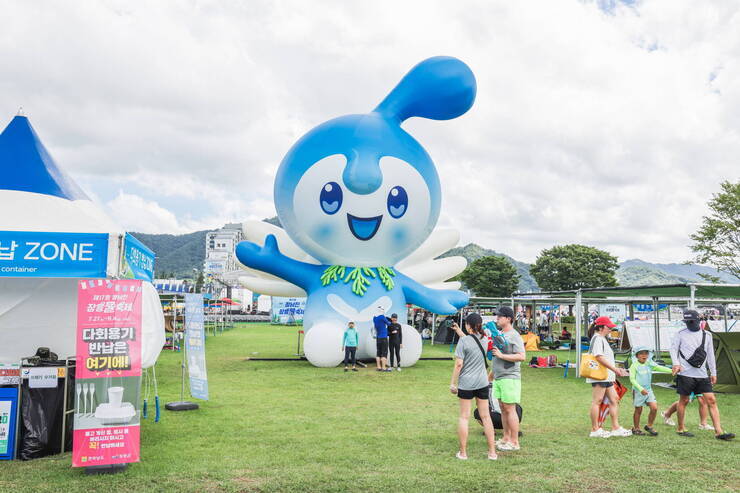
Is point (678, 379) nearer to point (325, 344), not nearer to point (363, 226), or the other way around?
point (363, 226)

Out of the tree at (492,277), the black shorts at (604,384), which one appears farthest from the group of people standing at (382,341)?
the tree at (492,277)

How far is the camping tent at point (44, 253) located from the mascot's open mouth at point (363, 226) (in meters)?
6.00

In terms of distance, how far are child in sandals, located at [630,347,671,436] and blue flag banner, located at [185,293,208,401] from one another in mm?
5999

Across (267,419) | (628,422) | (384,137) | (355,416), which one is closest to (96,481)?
(267,419)

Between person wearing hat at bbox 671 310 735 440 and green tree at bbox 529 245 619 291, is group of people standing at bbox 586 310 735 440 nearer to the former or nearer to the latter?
person wearing hat at bbox 671 310 735 440

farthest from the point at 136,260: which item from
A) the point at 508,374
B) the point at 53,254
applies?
the point at 508,374

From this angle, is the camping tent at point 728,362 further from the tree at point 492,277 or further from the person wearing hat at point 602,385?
the tree at point 492,277

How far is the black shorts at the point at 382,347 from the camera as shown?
13.0 meters

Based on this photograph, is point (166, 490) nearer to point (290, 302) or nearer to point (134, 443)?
point (134, 443)

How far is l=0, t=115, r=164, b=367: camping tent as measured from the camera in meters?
6.07

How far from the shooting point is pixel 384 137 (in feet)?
43.4

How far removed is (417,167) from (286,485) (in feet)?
31.2

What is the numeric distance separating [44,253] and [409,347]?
925 cm

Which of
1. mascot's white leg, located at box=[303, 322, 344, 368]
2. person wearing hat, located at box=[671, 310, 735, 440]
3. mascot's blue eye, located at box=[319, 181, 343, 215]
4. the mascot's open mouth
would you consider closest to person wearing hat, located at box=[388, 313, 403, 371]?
mascot's white leg, located at box=[303, 322, 344, 368]
